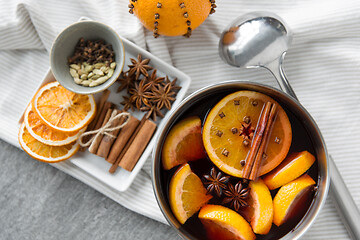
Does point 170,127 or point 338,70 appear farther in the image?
point 338,70

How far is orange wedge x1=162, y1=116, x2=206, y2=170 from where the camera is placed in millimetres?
968

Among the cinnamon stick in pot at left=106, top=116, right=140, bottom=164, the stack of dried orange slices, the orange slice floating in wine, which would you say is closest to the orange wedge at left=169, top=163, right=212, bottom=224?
the orange slice floating in wine

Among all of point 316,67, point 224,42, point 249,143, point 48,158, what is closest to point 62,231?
point 48,158

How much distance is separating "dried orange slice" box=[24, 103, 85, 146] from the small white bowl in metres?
0.15

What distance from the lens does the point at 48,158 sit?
113 centimetres

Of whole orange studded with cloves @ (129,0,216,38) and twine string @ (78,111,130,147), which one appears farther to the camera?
twine string @ (78,111,130,147)

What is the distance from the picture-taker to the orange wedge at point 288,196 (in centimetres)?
97

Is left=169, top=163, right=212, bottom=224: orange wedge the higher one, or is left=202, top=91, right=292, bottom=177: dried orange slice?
left=202, top=91, right=292, bottom=177: dried orange slice

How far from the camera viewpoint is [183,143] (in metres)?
0.98

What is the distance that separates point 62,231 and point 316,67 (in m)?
1.02

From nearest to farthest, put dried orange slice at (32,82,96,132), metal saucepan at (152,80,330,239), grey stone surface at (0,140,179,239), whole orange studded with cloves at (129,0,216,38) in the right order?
metal saucepan at (152,80,330,239) → whole orange studded with cloves at (129,0,216,38) → dried orange slice at (32,82,96,132) → grey stone surface at (0,140,179,239)

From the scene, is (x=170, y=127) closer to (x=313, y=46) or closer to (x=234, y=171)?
(x=234, y=171)

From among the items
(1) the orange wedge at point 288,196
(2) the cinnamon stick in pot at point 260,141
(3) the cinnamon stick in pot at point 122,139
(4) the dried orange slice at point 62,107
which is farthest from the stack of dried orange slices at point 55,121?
(1) the orange wedge at point 288,196

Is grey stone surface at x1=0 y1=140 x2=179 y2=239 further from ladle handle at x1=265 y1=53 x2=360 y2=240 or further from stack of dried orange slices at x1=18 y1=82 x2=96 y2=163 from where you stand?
ladle handle at x1=265 y1=53 x2=360 y2=240
